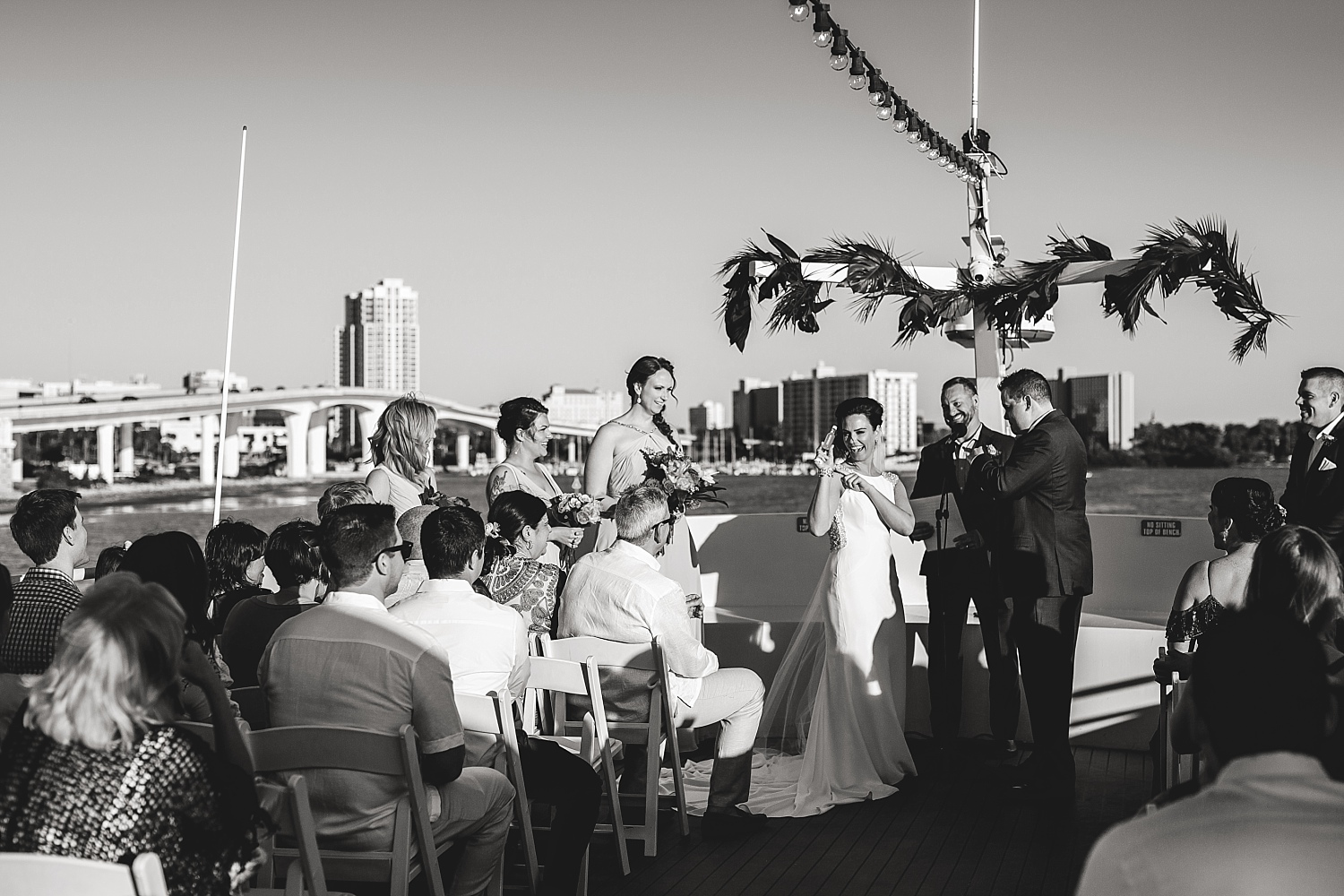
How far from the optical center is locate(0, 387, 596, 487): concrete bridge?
3481 cm

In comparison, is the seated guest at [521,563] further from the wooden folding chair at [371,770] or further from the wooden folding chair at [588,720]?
the wooden folding chair at [371,770]

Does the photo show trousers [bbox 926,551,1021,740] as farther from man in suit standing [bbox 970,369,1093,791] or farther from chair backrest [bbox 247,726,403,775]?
chair backrest [bbox 247,726,403,775]

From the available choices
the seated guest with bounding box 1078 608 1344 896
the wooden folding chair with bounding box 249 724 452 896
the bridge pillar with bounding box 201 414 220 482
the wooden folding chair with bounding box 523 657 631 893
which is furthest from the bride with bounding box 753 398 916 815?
the bridge pillar with bounding box 201 414 220 482

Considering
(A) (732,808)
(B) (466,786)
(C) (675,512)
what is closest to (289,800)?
(B) (466,786)

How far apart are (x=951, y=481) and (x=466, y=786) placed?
287 centimetres

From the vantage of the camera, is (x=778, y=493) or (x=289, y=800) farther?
(x=778, y=493)

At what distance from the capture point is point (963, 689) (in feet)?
18.7

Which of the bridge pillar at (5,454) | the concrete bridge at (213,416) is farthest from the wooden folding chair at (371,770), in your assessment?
the bridge pillar at (5,454)

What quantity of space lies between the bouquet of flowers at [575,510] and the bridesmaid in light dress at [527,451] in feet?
0.35

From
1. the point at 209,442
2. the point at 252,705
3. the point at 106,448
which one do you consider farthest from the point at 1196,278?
the point at 209,442

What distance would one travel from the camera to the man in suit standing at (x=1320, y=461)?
4539mm

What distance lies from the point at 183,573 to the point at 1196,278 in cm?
440

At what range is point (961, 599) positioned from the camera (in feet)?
17.1

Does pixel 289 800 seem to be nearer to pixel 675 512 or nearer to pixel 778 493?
pixel 675 512
